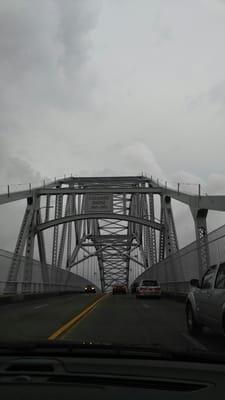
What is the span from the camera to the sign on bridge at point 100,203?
63.4m

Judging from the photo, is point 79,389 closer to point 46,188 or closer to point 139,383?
point 139,383

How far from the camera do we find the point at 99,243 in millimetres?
107438

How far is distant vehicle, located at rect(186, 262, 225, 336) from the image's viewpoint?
393 inches

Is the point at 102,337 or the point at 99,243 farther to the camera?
the point at 99,243

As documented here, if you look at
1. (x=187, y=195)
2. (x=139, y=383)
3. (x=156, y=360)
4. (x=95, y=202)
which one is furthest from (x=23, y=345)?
(x=95, y=202)

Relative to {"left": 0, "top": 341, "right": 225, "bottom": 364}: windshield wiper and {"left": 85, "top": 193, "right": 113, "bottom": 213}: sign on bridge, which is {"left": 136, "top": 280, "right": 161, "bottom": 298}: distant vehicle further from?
{"left": 0, "top": 341, "right": 225, "bottom": 364}: windshield wiper

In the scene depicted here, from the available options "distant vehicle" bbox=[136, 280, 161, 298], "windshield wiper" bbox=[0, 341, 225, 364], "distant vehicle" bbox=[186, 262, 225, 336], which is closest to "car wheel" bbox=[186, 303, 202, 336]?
"distant vehicle" bbox=[186, 262, 225, 336]

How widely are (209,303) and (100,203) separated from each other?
52981 millimetres

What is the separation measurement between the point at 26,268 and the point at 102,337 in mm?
27474

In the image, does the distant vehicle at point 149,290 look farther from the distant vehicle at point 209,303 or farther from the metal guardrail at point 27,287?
the distant vehicle at point 209,303

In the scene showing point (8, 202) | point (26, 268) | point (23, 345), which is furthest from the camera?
point (8, 202)

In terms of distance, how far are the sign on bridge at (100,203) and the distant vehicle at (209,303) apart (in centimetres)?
5017

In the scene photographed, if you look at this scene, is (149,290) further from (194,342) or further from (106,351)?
(106,351)

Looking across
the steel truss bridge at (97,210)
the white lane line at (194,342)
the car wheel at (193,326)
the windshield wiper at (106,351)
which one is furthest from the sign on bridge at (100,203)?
the windshield wiper at (106,351)
